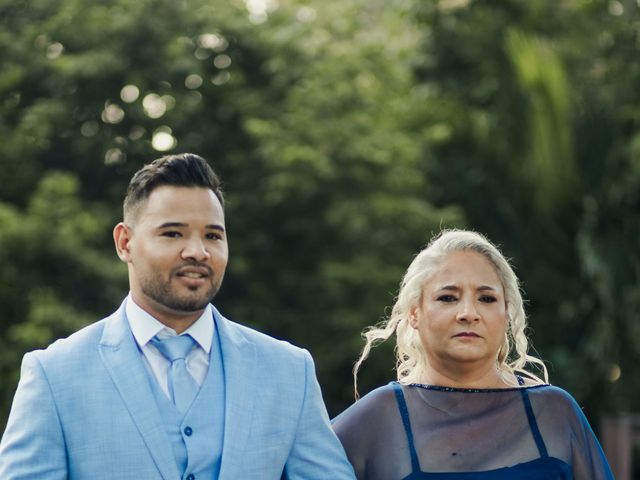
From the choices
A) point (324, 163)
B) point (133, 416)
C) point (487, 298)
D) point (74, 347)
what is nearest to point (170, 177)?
point (74, 347)

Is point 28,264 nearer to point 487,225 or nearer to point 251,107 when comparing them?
point 251,107

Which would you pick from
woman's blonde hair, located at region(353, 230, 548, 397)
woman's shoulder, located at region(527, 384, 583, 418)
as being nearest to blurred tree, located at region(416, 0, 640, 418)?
woman's blonde hair, located at region(353, 230, 548, 397)

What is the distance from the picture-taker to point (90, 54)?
1256 centimetres

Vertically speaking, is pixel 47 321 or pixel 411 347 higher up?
pixel 47 321

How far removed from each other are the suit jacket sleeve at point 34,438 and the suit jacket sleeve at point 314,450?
664 mm

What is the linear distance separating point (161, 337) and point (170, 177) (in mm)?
456

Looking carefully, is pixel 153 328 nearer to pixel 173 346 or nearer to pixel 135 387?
pixel 173 346

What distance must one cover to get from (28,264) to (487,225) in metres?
4.87

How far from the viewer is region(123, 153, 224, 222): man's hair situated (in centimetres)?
343

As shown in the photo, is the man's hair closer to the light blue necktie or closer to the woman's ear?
the light blue necktie

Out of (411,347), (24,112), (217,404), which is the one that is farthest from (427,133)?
(217,404)

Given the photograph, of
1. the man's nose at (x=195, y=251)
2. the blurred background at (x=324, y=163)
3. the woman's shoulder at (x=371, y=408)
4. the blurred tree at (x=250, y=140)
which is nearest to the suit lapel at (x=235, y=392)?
the man's nose at (x=195, y=251)

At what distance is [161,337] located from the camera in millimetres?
3416

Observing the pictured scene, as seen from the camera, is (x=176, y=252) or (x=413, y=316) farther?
(x=413, y=316)
